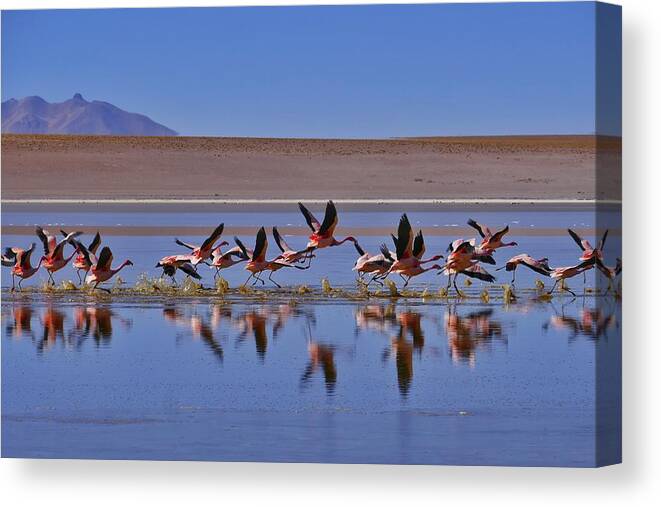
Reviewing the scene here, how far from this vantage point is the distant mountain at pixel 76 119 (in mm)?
11133

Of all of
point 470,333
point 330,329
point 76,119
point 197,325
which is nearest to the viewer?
point 76,119

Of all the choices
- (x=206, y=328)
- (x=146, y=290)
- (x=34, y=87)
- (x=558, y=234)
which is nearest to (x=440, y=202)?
(x=558, y=234)

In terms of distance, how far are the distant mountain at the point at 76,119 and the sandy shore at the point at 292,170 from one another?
132 inches

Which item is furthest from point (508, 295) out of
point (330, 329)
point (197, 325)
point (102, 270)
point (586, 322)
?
point (102, 270)

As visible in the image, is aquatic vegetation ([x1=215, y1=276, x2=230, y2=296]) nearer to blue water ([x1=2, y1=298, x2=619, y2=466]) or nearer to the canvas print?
the canvas print

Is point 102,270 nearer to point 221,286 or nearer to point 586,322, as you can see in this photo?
point 221,286

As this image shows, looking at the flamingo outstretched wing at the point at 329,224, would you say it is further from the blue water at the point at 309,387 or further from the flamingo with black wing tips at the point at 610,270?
the flamingo with black wing tips at the point at 610,270

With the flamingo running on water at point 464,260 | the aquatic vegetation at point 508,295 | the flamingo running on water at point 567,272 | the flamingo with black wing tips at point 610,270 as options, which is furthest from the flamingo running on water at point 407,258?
the flamingo with black wing tips at point 610,270

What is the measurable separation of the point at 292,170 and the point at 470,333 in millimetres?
10421

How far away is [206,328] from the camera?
12281mm

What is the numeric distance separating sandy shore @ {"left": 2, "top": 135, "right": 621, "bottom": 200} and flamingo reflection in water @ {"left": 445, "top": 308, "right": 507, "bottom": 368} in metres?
4.00

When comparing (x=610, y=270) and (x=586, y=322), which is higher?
(x=610, y=270)

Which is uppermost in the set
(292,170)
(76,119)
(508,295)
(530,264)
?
(292,170)

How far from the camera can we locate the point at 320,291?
1403 centimetres
